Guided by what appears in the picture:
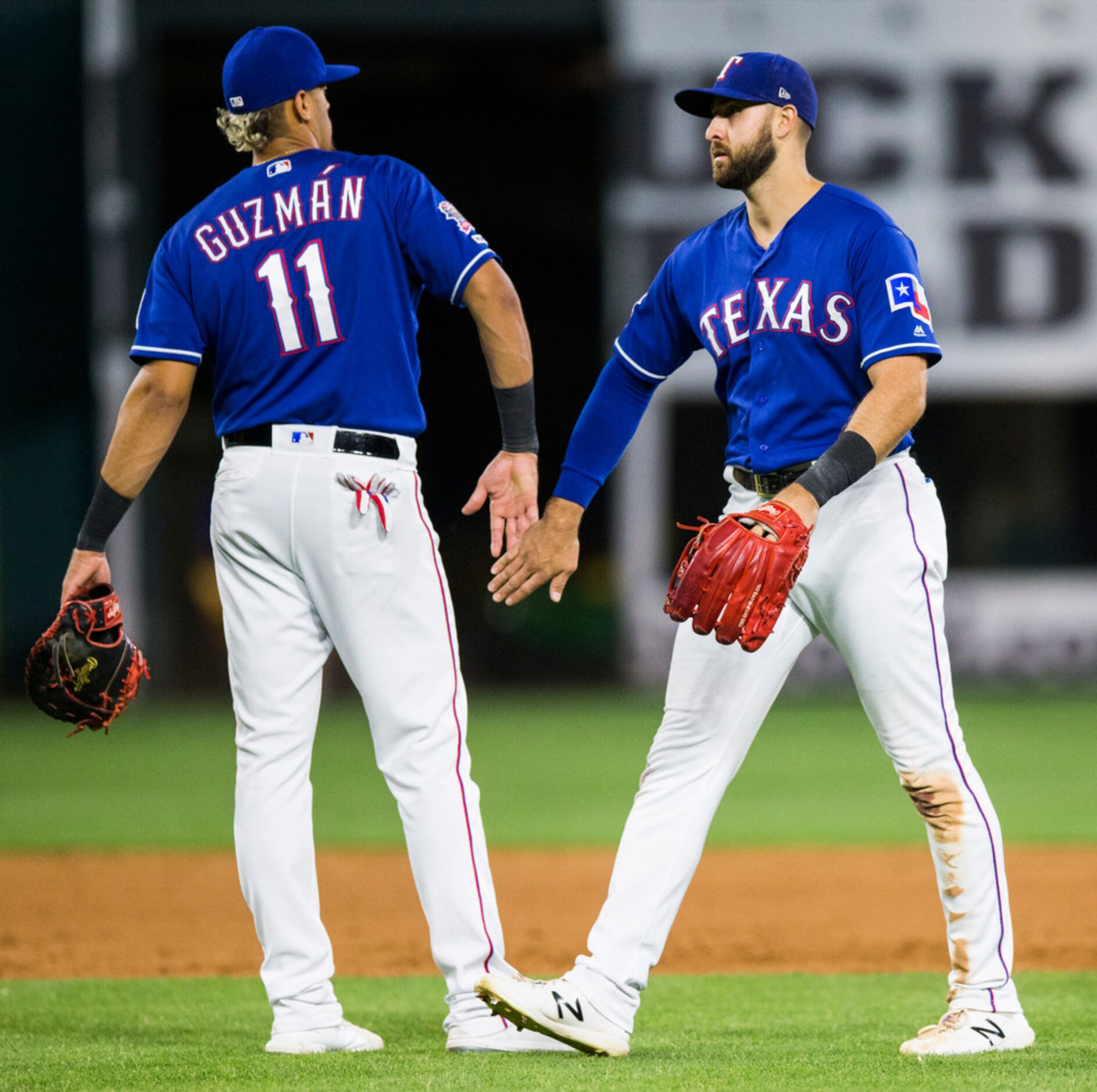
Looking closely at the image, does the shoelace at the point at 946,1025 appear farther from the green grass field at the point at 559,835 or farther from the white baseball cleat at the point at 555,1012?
the white baseball cleat at the point at 555,1012

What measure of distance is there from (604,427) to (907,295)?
0.73m

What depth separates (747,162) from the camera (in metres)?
3.28

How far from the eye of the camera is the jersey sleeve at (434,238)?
3186 millimetres

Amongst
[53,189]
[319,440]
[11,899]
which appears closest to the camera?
[319,440]

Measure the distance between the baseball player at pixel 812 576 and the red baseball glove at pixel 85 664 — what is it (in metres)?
0.83

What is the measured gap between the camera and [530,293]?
787 inches

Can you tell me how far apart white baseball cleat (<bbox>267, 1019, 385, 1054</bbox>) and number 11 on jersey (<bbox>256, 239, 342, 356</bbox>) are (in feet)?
4.32

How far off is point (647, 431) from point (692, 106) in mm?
11381

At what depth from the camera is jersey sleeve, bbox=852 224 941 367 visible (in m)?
3.06

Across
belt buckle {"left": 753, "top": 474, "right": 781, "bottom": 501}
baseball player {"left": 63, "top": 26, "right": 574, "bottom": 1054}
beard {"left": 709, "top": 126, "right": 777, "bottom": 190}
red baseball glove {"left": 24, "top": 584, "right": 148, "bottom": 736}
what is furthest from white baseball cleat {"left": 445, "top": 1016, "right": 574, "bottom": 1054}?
beard {"left": 709, "top": 126, "right": 777, "bottom": 190}

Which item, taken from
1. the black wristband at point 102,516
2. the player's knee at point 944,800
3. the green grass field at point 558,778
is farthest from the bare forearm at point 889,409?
the green grass field at point 558,778

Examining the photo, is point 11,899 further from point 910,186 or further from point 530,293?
point 530,293

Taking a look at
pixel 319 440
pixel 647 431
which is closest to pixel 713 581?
pixel 319 440

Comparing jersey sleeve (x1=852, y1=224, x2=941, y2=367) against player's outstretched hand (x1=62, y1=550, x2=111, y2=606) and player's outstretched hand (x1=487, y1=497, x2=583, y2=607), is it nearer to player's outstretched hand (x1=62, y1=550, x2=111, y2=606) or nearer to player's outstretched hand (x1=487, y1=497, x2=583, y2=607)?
player's outstretched hand (x1=487, y1=497, x2=583, y2=607)
